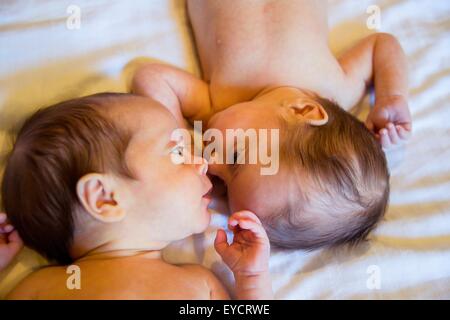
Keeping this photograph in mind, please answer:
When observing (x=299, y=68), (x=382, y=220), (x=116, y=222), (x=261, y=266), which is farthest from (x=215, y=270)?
(x=299, y=68)

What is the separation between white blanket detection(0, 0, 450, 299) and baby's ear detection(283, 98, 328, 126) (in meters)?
0.22

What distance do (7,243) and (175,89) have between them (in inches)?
18.9

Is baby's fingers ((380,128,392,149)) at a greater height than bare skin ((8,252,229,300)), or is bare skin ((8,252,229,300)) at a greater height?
baby's fingers ((380,128,392,149))

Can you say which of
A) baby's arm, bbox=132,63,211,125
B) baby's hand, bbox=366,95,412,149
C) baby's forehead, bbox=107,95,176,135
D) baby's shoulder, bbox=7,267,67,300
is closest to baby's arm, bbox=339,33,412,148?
baby's hand, bbox=366,95,412,149

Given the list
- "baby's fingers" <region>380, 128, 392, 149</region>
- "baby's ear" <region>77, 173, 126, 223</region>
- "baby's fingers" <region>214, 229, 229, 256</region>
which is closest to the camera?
"baby's ear" <region>77, 173, 126, 223</region>

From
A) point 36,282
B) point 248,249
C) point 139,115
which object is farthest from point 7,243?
point 248,249

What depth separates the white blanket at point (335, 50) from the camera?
0.87 metres

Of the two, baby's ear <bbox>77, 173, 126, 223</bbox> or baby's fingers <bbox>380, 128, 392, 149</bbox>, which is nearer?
baby's ear <bbox>77, 173, 126, 223</bbox>

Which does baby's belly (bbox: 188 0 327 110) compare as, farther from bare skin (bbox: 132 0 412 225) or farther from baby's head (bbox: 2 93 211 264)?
baby's head (bbox: 2 93 211 264)

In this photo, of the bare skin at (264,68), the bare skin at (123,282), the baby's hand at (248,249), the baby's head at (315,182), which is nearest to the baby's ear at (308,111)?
the baby's head at (315,182)

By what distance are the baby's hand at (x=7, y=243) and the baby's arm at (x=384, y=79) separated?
A: 75 cm

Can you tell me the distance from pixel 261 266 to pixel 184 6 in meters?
0.71

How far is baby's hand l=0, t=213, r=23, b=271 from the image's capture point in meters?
0.82
